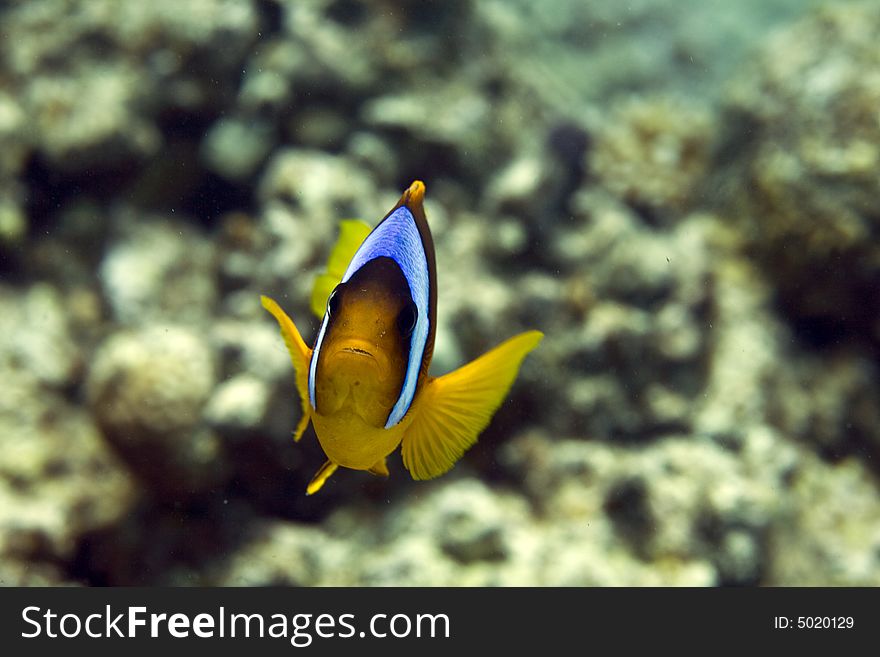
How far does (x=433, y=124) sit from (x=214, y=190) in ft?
3.73

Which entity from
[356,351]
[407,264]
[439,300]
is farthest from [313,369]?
[439,300]

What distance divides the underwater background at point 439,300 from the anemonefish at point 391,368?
1345mm

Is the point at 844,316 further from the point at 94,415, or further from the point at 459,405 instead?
the point at 94,415

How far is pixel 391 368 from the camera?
1.05 m

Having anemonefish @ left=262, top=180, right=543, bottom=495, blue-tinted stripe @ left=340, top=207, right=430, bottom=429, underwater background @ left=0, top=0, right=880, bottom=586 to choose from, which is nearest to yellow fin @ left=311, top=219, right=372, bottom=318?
anemonefish @ left=262, top=180, right=543, bottom=495

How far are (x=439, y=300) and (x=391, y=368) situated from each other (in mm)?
1818

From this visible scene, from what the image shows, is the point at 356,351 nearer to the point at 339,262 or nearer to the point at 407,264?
the point at 407,264

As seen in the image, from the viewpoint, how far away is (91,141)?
314 centimetres

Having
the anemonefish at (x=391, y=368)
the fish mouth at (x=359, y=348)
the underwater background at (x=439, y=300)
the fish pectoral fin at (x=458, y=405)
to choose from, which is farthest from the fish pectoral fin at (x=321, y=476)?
the underwater background at (x=439, y=300)

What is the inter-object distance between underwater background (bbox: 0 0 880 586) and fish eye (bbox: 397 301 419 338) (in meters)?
1.57

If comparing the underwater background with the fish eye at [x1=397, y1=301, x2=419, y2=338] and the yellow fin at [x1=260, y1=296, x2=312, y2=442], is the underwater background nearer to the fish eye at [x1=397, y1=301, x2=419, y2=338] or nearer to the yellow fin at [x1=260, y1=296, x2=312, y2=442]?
the yellow fin at [x1=260, y1=296, x2=312, y2=442]

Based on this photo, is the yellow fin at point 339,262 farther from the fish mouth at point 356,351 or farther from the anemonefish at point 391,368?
the fish mouth at point 356,351

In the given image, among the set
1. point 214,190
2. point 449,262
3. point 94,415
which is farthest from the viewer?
point 214,190
